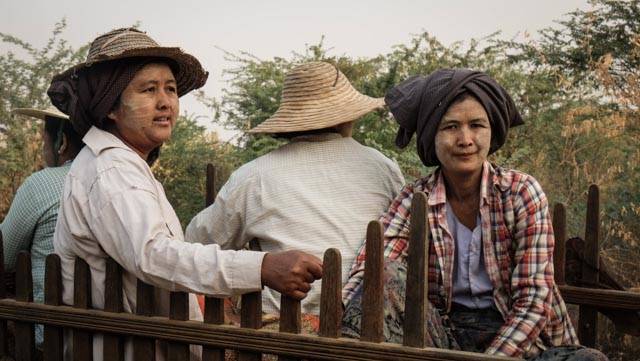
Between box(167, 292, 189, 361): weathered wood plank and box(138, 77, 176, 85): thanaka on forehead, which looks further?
box(138, 77, 176, 85): thanaka on forehead

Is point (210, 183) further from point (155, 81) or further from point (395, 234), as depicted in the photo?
point (395, 234)

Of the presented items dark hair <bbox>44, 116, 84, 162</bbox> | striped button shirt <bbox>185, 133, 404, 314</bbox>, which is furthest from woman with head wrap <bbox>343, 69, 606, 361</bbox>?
dark hair <bbox>44, 116, 84, 162</bbox>

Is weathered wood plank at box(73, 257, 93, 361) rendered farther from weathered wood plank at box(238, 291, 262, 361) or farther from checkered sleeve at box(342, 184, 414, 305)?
checkered sleeve at box(342, 184, 414, 305)

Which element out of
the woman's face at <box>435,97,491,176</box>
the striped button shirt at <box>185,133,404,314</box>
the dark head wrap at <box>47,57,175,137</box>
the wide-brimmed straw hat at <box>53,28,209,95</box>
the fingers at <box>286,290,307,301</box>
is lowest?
the fingers at <box>286,290,307,301</box>

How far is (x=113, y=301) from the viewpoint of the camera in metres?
3.21

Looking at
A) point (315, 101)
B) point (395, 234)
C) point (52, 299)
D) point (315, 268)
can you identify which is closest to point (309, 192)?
point (315, 101)

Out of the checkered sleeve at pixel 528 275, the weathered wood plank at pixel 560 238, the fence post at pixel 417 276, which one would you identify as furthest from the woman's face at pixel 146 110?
the weathered wood plank at pixel 560 238

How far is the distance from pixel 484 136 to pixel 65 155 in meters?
2.37

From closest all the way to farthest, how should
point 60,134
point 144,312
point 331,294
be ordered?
1. point 331,294
2. point 144,312
3. point 60,134

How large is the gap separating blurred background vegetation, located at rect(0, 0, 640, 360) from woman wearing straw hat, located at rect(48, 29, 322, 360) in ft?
15.2

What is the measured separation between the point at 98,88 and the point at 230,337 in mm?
1193

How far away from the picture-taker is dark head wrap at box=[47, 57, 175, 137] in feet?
11.0

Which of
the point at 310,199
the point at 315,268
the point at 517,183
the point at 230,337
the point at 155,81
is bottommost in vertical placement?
the point at 230,337

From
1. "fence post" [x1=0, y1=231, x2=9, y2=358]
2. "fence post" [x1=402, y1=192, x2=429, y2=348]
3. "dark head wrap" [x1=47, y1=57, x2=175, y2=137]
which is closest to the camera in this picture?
"fence post" [x1=402, y1=192, x2=429, y2=348]
